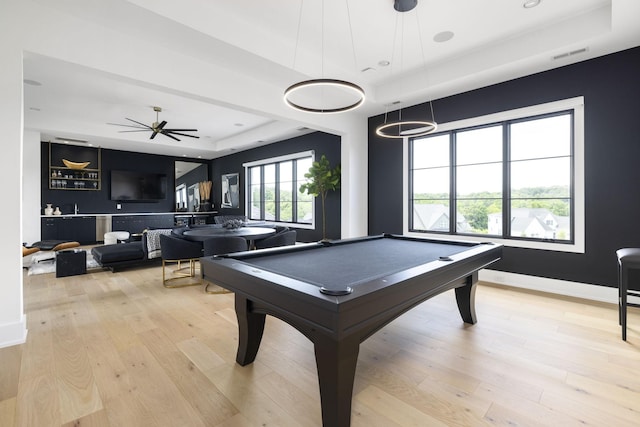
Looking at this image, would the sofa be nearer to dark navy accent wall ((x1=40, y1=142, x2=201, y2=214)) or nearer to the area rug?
the area rug

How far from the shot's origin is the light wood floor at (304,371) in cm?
168

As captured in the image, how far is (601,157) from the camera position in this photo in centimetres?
362

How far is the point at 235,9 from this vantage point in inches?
125

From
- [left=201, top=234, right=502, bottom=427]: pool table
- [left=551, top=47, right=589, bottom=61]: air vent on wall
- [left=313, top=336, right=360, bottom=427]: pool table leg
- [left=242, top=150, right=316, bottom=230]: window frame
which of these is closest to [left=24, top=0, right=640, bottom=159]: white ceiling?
[left=551, top=47, right=589, bottom=61]: air vent on wall

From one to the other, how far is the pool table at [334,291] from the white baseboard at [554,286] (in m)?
1.92

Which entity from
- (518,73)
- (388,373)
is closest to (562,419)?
(388,373)

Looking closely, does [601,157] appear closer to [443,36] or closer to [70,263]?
[443,36]

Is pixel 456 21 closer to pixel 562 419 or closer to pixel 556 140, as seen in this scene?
pixel 556 140

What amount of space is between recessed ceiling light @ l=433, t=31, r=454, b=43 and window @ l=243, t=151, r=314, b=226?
157 inches

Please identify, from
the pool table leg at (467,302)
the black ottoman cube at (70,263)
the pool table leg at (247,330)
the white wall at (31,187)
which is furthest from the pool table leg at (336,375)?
the white wall at (31,187)

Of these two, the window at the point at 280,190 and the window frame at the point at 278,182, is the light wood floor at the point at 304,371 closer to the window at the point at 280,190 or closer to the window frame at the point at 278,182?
the window frame at the point at 278,182

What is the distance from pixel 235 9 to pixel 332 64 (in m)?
1.64

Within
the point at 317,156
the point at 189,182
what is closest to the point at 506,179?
the point at 317,156

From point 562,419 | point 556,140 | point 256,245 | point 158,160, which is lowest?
point 562,419
